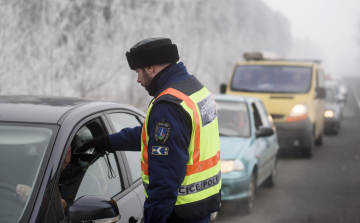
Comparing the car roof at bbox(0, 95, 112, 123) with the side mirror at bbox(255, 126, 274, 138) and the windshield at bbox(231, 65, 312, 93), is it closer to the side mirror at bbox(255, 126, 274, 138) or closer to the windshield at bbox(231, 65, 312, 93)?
the side mirror at bbox(255, 126, 274, 138)

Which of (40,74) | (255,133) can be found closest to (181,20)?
(40,74)

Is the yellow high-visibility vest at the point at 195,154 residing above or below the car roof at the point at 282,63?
above

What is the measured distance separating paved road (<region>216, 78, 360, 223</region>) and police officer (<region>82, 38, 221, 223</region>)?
3.30 meters

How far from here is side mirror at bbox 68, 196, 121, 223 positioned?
2021mm

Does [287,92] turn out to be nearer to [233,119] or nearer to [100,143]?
[233,119]

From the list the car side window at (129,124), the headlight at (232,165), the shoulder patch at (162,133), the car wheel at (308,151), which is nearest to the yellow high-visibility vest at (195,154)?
the shoulder patch at (162,133)

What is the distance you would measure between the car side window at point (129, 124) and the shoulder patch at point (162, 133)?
3.05 feet

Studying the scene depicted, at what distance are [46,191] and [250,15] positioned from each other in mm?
65094

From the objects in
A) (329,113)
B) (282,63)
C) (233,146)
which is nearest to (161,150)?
(233,146)

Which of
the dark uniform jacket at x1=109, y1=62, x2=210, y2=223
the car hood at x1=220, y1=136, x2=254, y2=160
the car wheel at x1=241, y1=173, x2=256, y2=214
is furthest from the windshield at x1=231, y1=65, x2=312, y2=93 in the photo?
the dark uniform jacket at x1=109, y1=62, x2=210, y2=223

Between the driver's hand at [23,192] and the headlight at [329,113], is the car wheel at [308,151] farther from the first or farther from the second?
the driver's hand at [23,192]

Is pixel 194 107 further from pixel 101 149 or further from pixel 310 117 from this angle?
pixel 310 117

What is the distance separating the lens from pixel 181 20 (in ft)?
54.0

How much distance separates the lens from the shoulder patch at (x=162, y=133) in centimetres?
215
